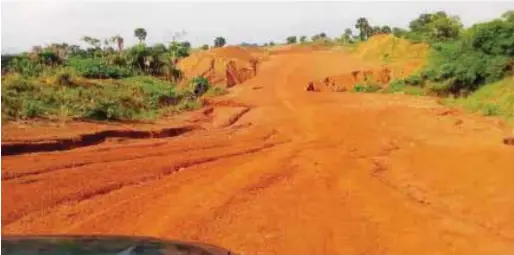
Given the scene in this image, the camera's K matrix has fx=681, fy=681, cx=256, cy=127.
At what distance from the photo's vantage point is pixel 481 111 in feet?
55.5

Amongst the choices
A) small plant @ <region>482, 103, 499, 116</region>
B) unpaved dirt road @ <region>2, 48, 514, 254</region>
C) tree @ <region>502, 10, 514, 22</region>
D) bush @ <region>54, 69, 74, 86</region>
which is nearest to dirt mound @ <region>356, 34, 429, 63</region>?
tree @ <region>502, 10, 514, 22</region>

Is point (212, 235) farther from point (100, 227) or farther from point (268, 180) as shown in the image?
point (268, 180)

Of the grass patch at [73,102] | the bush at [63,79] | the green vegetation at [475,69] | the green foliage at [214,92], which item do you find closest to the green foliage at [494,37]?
the green vegetation at [475,69]

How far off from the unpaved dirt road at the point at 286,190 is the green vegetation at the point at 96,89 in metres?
2.18

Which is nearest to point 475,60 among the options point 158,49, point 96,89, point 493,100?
point 493,100

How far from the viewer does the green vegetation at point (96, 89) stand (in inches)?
500

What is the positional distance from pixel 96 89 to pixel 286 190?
10.5m

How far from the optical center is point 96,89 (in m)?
17.3

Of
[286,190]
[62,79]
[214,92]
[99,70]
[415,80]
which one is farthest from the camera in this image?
[99,70]

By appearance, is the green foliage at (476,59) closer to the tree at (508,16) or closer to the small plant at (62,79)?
the tree at (508,16)

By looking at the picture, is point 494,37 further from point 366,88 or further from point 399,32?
point 399,32

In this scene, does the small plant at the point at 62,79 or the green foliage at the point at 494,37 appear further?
the green foliage at the point at 494,37

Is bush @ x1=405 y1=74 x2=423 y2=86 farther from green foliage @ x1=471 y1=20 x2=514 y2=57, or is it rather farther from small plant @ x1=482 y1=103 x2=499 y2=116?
small plant @ x1=482 y1=103 x2=499 y2=116

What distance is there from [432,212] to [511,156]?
3450 millimetres
